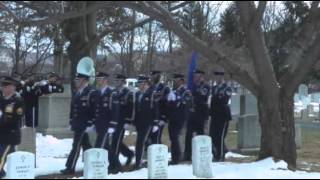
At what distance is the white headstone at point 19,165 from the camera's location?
9023mm

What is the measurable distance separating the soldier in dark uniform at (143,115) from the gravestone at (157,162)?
2.54 m

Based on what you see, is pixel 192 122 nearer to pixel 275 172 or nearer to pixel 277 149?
pixel 277 149

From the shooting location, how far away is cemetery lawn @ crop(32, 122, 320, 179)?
11352 millimetres

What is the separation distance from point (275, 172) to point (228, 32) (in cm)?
538

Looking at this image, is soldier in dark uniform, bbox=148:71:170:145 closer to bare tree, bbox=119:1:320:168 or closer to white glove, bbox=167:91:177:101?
white glove, bbox=167:91:177:101

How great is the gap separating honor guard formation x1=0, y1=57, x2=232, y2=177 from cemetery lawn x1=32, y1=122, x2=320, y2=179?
69cm

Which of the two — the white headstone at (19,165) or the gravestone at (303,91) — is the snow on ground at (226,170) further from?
the gravestone at (303,91)

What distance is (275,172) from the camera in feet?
38.6

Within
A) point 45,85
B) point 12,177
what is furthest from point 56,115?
point 12,177

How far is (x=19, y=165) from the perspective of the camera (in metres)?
9.09

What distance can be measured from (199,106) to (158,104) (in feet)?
4.20

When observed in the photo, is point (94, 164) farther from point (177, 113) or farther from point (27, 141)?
point (177, 113)

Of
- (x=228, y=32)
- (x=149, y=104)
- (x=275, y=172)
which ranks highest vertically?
(x=228, y=32)

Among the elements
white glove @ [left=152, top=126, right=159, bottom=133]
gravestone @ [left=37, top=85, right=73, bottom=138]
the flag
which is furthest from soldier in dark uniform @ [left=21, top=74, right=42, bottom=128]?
white glove @ [left=152, top=126, right=159, bottom=133]
